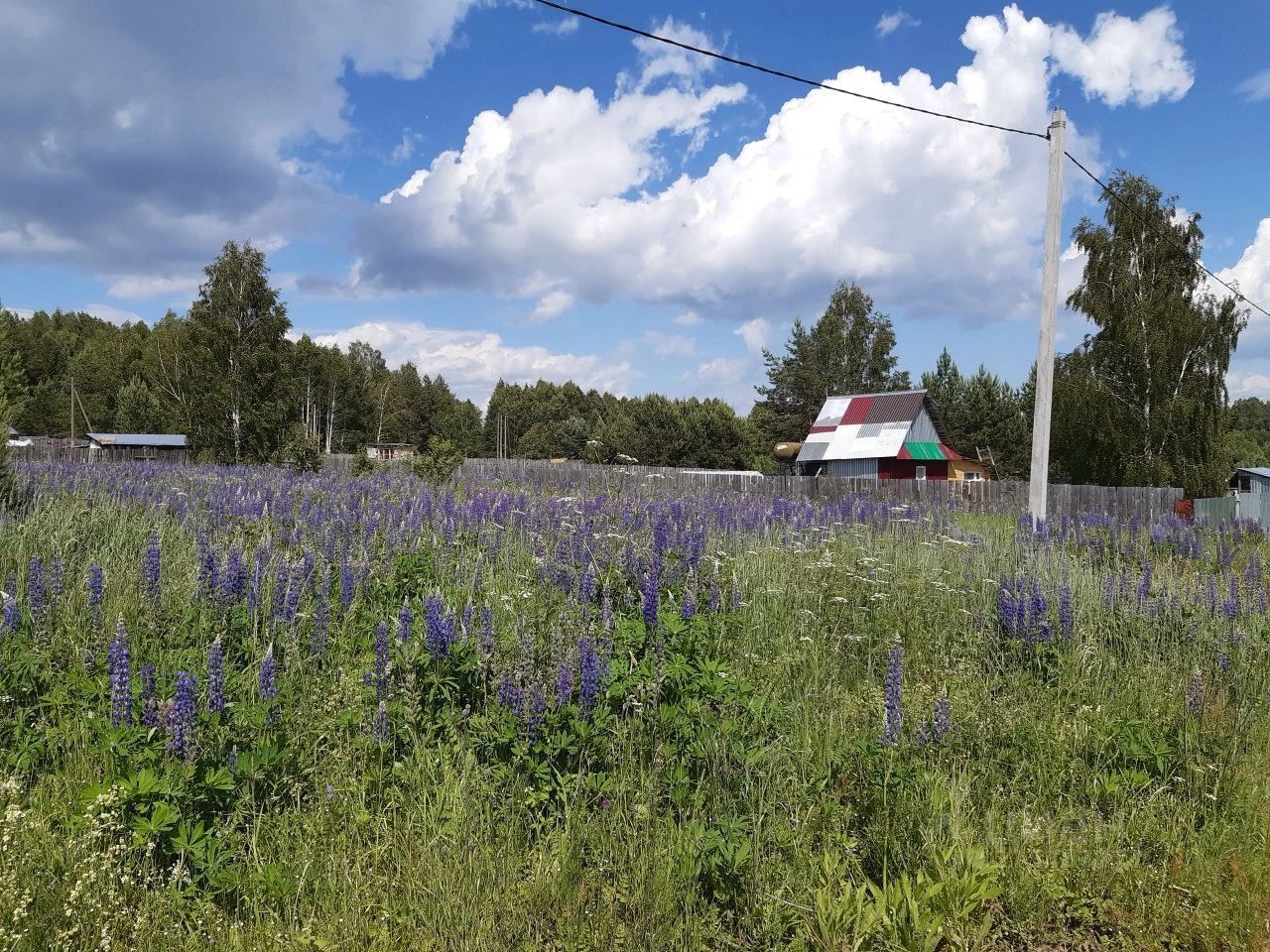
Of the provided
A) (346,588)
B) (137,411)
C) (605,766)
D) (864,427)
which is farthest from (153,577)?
(137,411)

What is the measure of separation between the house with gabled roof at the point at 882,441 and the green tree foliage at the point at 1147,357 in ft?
23.1

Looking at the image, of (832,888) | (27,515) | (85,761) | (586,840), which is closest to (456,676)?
(586,840)

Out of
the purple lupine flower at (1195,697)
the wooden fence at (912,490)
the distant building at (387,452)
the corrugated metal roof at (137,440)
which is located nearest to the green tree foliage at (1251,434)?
the wooden fence at (912,490)

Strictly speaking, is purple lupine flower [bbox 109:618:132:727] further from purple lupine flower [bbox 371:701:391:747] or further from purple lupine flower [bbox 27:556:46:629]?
purple lupine flower [bbox 27:556:46:629]

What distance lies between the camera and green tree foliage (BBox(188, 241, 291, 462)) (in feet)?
116

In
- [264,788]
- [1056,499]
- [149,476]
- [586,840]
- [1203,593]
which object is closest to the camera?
[586,840]

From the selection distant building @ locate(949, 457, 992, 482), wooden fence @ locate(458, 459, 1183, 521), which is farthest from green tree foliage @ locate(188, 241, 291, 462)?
distant building @ locate(949, 457, 992, 482)

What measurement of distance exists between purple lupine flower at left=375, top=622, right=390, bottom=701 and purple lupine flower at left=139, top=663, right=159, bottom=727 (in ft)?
2.93

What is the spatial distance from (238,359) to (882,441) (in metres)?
30.9

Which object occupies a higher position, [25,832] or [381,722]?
[381,722]

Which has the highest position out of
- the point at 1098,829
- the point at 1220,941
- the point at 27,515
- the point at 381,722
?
the point at 27,515

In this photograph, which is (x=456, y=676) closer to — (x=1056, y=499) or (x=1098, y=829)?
(x=1098, y=829)

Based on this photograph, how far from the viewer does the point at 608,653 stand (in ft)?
13.0

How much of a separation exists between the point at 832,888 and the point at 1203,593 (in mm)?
5718
